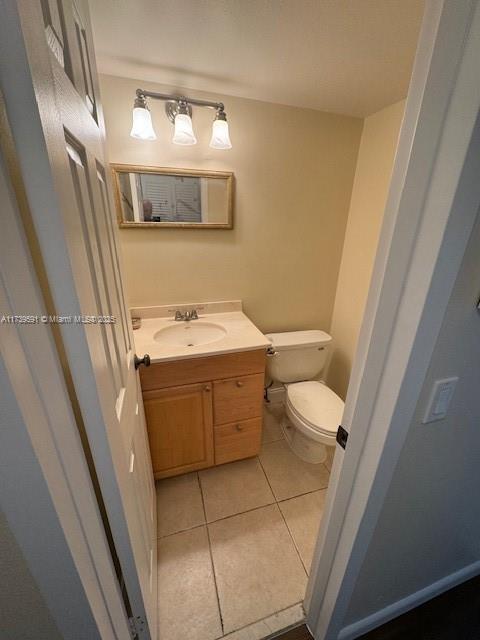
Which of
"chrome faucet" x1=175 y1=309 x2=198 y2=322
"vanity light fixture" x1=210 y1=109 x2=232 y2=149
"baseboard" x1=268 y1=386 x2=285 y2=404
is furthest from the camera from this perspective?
"baseboard" x1=268 y1=386 x2=285 y2=404

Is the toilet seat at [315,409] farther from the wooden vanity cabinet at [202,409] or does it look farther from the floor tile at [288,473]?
the floor tile at [288,473]

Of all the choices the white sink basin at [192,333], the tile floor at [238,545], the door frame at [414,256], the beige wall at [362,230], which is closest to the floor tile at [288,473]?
the tile floor at [238,545]

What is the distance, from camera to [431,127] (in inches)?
15.9

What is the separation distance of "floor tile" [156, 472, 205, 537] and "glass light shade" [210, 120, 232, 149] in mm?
1866

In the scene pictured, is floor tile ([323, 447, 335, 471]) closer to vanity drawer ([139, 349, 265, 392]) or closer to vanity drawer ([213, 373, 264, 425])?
vanity drawer ([213, 373, 264, 425])

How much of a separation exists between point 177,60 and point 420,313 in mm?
1378

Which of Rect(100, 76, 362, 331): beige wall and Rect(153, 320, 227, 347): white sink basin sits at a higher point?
Rect(100, 76, 362, 331): beige wall

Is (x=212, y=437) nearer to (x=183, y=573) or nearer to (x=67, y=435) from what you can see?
(x=183, y=573)

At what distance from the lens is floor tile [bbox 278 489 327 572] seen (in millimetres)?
1158

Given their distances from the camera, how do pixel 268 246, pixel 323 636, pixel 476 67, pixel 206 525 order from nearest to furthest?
pixel 476 67 < pixel 323 636 < pixel 206 525 < pixel 268 246

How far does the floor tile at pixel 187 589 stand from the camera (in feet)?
3.00

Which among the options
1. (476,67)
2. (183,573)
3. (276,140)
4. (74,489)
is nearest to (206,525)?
(183,573)

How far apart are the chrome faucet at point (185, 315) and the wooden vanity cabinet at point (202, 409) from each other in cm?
44

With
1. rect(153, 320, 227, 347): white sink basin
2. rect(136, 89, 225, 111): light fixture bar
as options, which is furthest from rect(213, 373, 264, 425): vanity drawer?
rect(136, 89, 225, 111): light fixture bar
